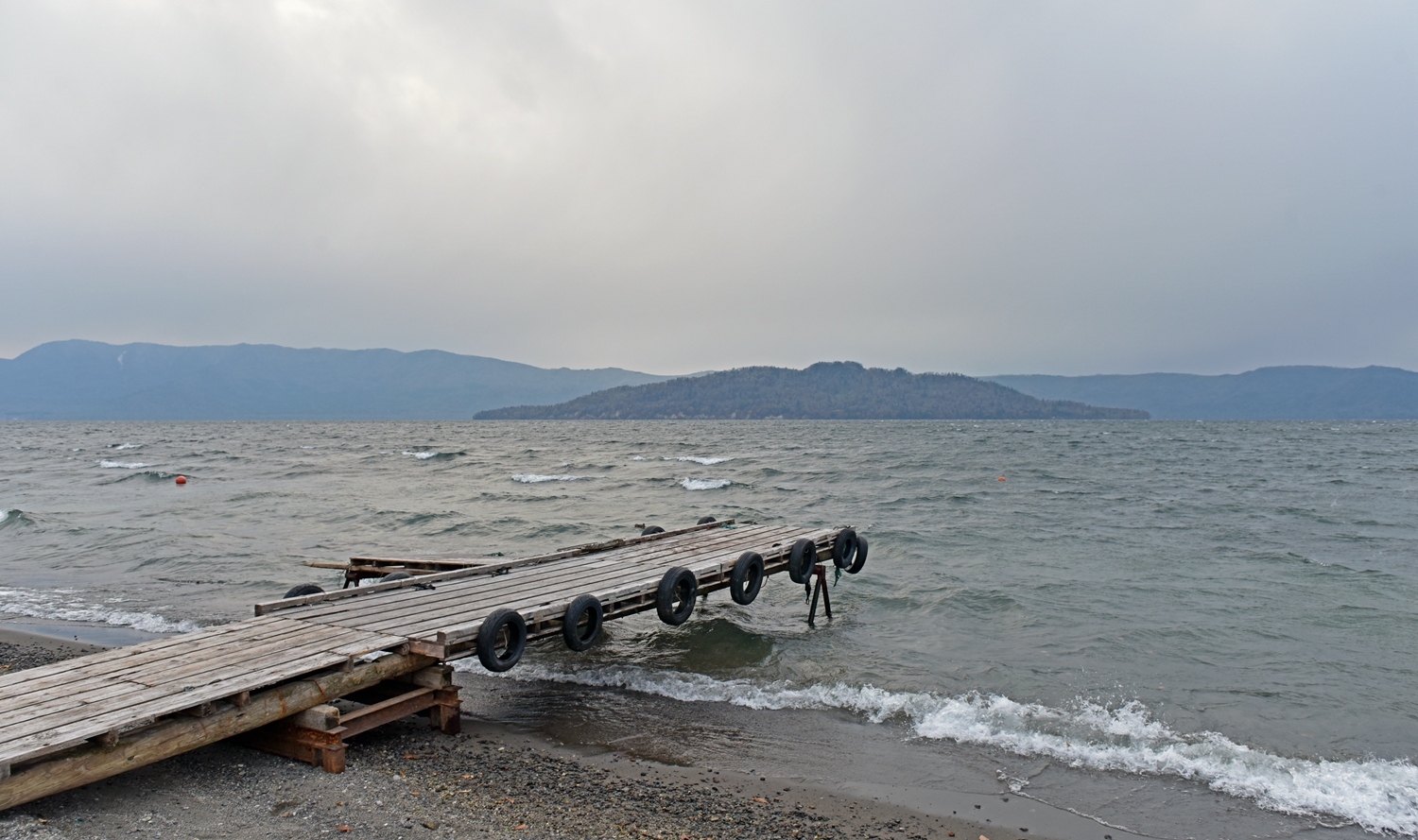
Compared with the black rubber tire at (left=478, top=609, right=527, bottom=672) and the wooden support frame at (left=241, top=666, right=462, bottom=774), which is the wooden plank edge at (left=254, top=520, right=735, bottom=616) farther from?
the black rubber tire at (left=478, top=609, right=527, bottom=672)

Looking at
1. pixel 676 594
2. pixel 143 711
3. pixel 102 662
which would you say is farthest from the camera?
pixel 676 594

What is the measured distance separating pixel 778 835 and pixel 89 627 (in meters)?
13.9

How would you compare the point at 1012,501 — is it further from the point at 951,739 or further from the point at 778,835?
the point at 778,835

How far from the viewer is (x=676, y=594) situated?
39.8 ft

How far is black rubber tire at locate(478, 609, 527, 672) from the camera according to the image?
28.8 feet

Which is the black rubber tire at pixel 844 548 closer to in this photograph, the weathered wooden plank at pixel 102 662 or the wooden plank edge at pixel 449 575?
the wooden plank edge at pixel 449 575

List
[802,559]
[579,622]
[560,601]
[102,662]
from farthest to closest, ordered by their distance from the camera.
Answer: [802,559], [560,601], [579,622], [102,662]

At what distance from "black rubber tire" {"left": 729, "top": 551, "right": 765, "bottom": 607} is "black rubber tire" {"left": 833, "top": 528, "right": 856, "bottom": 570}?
340 cm

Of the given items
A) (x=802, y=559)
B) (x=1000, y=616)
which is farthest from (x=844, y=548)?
(x=1000, y=616)

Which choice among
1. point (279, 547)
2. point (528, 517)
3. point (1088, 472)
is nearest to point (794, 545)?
point (279, 547)

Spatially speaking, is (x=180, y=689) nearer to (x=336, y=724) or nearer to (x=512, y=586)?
(x=336, y=724)

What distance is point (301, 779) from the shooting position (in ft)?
23.1

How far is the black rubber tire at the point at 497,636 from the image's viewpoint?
8789 mm

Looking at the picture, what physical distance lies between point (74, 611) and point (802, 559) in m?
14.2
